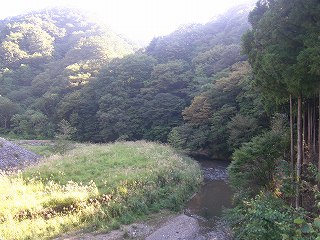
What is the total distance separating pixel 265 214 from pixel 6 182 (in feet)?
36.6

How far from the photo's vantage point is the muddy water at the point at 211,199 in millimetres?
12523

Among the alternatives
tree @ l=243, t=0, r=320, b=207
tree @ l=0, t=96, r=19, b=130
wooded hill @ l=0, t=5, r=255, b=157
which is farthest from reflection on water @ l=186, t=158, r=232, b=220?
tree @ l=0, t=96, r=19, b=130

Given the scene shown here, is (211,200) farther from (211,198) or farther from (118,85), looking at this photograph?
(118,85)

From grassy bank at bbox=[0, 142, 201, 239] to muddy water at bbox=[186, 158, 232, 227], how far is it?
0.60 metres

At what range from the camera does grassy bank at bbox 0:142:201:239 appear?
32.7 ft

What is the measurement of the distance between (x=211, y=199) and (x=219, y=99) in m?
13.4

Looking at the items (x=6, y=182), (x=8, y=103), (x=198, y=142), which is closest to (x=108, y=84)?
(x=8, y=103)

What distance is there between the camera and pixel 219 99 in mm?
26734

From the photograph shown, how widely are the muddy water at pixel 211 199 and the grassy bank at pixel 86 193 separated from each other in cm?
60

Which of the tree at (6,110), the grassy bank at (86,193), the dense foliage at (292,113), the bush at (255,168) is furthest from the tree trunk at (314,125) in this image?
the tree at (6,110)

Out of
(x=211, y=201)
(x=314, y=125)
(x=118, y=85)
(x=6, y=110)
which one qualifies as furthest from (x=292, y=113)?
(x=6, y=110)

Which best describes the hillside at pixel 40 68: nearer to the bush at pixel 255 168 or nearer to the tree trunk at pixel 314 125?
the bush at pixel 255 168

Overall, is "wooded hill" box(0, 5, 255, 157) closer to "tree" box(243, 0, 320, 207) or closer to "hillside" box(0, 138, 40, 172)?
"hillside" box(0, 138, 40, 172)

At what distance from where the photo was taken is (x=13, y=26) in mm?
58594
